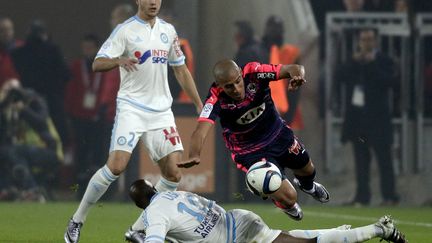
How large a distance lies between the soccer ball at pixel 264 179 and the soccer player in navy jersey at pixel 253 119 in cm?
A: 22

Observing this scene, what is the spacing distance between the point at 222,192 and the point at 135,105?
701 centimetres

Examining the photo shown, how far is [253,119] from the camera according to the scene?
11.0 metres

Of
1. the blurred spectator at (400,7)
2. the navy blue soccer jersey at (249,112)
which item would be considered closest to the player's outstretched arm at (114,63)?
the navy blue soccer jersey at (249,112)

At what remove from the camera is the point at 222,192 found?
1870 centimetres

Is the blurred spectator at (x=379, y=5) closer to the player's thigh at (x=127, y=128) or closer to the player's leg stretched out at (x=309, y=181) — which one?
the player's leg stretched out at (x=309, y=181)

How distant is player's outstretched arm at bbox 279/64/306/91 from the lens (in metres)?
10.1

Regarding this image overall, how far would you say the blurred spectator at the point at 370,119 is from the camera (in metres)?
18.8

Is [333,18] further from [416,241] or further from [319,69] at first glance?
[416,241]

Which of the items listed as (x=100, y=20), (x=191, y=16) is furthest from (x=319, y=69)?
(x=100, y=20)

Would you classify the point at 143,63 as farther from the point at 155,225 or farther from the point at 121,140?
the point at 155,225

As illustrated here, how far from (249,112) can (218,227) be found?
5.24 ft

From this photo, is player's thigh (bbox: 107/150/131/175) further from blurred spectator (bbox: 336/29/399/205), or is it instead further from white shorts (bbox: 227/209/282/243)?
blurred spectator (bbox: 336/29/399/205)

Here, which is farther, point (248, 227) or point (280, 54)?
point (280, 54)

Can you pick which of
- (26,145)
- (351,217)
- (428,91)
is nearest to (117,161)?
(351,217)
